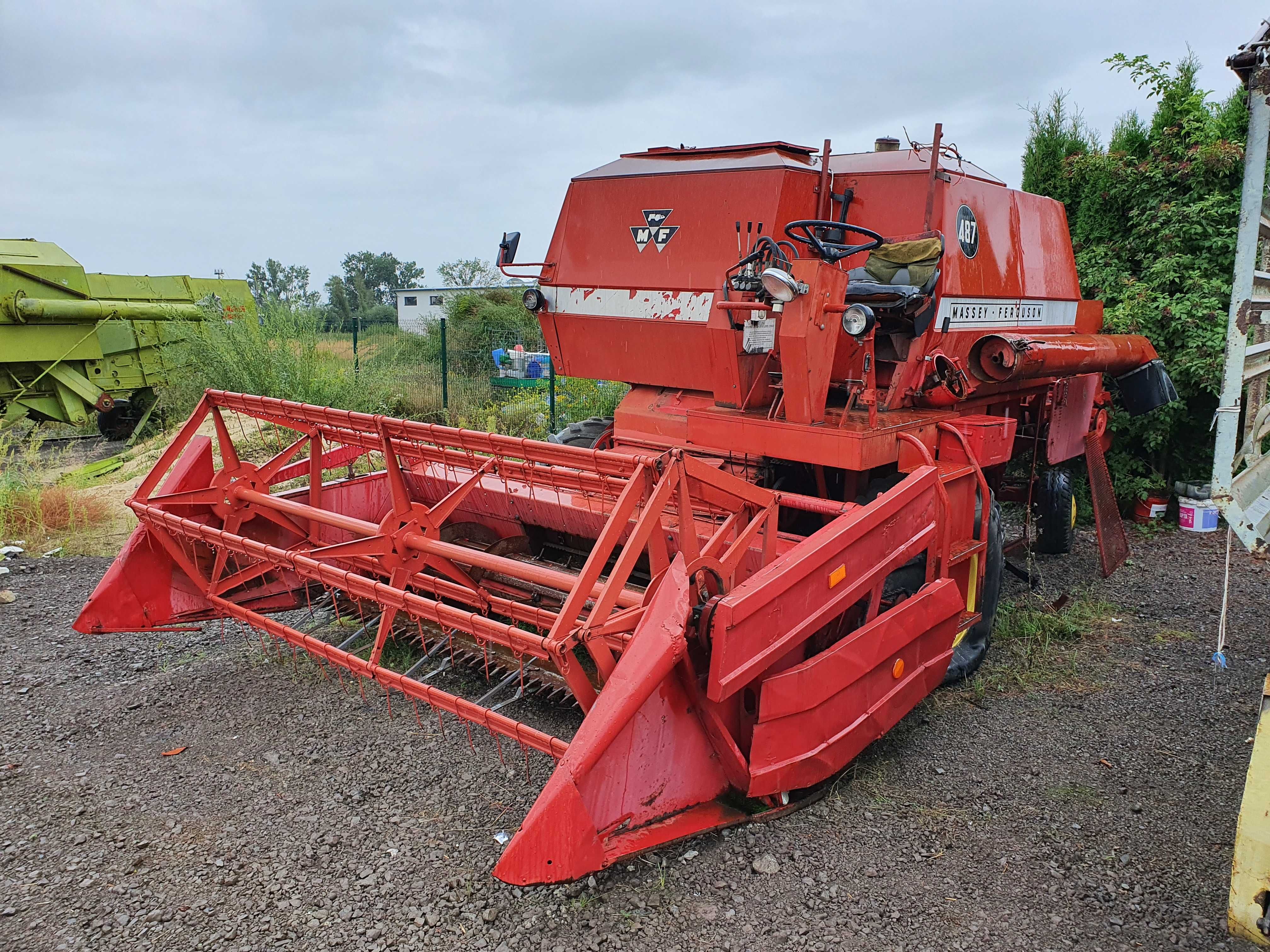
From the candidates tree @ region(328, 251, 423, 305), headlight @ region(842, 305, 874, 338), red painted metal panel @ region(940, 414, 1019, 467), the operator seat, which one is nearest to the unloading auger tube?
red painted metal panel @ region(940, 414, 1019, 467)

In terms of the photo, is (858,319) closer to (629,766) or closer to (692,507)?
(692,507)

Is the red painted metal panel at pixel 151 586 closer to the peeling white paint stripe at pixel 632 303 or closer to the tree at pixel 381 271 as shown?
the peeling white paint stripe at pixel 632 303

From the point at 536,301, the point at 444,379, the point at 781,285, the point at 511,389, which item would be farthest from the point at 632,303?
the point at 511,389

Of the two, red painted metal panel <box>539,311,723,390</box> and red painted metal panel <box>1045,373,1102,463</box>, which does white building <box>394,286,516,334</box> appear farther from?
red painted metal panel <box>1045,373,1102,463</box>

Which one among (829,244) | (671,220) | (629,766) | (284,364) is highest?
(671,220)

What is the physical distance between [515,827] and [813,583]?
1321mm

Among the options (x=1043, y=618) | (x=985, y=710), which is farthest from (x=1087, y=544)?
(x=985, y=710)

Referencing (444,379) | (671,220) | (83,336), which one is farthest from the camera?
(83,336)

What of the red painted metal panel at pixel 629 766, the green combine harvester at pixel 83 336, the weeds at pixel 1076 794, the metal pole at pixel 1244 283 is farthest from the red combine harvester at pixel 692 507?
the green combine harvester at pixel 83 336

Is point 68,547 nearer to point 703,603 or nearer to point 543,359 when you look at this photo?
point 703,603

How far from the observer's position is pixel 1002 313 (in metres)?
4.70

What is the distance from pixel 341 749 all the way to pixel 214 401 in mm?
1782

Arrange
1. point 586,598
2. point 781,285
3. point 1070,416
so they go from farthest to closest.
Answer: point 1070,416 < point 781,285 < point 586,598

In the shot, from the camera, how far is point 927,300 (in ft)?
13.0
